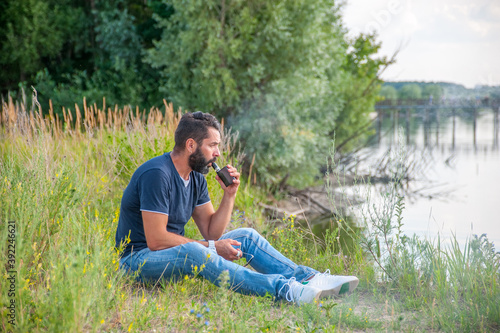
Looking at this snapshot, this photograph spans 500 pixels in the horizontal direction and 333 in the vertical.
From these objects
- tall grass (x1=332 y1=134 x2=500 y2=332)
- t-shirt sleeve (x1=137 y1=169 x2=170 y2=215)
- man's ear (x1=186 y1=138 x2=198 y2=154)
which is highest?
man's ear (x1=186 y1=138 x2=198 y2=154)

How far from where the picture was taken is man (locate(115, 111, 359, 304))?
128 inches

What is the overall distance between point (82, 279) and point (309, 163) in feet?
37.6

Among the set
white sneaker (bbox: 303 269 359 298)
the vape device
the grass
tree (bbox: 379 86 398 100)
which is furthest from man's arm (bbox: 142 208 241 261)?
tree (bbox: 379 86 398 100)

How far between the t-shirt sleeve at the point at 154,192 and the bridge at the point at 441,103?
45366 millimetres

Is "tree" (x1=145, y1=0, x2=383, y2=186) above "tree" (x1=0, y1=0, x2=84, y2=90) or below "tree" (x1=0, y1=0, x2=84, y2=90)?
below

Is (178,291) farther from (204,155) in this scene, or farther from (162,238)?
(204,155)

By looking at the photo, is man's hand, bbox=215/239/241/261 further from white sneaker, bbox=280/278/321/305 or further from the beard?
the beard

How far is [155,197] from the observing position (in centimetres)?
322

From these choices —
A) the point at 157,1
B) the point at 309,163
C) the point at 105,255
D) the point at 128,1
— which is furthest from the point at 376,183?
the point at 105,255

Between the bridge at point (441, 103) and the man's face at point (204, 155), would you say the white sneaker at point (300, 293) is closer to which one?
the man's face at point (204, 155)

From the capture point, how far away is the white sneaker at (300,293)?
3186 millimetres

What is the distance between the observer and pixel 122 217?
3.46 m

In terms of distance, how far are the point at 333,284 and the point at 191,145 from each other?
1382 mm

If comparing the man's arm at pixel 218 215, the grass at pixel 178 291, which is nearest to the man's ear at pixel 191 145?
the man's arm at pixel 218 215
